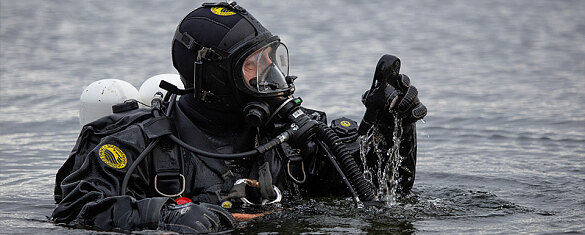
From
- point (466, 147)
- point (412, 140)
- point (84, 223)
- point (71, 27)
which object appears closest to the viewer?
point (84, 223)

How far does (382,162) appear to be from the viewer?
4637mm

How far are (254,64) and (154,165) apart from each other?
0.68 meters

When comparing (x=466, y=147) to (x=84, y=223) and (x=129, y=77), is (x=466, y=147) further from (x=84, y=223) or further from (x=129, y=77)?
(x=129, y=77)

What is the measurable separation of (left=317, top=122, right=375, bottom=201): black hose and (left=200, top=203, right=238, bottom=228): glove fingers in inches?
23.8

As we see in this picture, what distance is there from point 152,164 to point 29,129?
3729 mm

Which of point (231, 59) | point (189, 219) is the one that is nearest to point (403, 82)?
point (231, 59)

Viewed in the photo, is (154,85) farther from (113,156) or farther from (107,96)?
(113,156)

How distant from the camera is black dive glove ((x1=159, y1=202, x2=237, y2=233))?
3803 mm

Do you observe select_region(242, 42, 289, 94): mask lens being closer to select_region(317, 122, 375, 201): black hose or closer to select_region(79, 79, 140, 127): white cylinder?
select_region(317, 122, 375, 201): black hose

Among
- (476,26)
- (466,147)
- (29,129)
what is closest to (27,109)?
(29,129)

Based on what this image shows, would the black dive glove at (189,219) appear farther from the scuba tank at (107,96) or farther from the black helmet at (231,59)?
the scuba tank at (107,96)

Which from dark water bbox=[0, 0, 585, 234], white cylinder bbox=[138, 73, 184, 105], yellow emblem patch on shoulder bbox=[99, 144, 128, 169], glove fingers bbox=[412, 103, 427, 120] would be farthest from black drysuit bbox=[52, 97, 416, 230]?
white cylinder bbox=[138, 73, 184, 105]

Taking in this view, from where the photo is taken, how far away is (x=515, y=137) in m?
7.26

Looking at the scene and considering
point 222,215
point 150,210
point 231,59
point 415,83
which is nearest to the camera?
point 150,210
